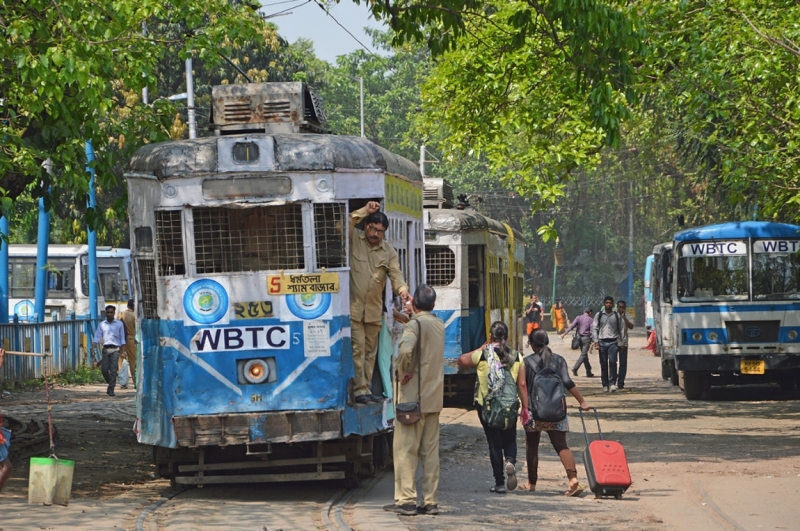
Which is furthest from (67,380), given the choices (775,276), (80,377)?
(775,276)

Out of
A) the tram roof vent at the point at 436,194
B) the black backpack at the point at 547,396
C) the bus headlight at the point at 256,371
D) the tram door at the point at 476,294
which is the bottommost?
the black backpack at the point at 547,396

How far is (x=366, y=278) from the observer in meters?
11.4

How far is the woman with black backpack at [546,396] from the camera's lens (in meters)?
11.5

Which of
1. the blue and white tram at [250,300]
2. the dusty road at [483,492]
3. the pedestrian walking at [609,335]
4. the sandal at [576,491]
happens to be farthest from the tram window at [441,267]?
the blue and white tram at [250,300]

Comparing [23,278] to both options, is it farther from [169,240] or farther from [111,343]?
[169,240]

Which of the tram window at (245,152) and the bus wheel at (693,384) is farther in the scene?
the bus wheel at (693,384)

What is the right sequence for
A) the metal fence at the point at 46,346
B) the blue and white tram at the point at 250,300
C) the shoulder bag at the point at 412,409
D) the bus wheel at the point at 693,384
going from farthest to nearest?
the metal fence at the point at 46,346 < the bus wheel at the point at 693,384 < the blue and white tram at the point at 250,300 < the shoulder bag at the point at 412,409

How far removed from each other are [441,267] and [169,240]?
9.86 metres

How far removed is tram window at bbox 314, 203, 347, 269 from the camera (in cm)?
1123

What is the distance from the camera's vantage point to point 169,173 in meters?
11.2

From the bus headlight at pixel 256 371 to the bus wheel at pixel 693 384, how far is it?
13.7 m

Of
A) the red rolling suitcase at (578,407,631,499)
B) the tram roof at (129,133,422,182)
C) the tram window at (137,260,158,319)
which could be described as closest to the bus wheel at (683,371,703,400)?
the red rolling suitcase at (578,407,631,499)

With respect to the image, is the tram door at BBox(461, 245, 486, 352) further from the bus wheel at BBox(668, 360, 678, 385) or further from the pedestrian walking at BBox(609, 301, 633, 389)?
the bus wheel at BBox(668, 360, 678, 385)

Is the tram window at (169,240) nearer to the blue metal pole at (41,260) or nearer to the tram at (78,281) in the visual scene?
the blue metal pole at (41,260)
